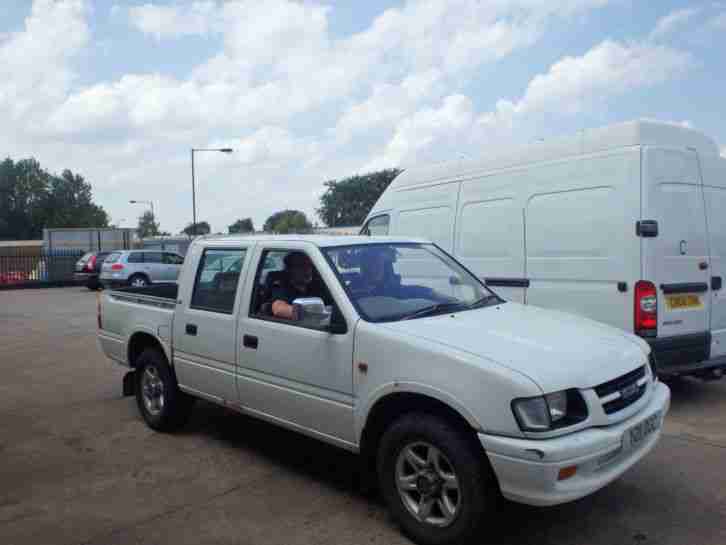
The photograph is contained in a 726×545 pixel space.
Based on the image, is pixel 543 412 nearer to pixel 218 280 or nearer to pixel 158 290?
pixel 218 280

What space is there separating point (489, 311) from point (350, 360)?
1.01 m

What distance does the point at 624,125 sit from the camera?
5.71 metres

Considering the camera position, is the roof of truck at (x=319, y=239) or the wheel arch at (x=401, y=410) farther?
the roof of truck at (x=319, y=239)

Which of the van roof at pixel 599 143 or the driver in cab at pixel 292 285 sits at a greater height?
the van roof at pixel 599 143

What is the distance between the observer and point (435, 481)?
325cm

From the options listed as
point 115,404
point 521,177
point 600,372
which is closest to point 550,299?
point 521,177

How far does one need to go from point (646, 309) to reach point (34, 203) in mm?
106669

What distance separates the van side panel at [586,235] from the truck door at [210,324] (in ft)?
10.5

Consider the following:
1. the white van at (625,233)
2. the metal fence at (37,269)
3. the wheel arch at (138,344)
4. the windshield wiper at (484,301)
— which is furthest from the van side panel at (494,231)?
the metal fence at (37,269)

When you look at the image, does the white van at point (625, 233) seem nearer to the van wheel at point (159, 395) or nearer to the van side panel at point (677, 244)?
the van side panel at point (677, 244)

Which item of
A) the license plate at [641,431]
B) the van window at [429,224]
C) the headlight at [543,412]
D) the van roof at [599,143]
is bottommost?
the license plate at [641,431]

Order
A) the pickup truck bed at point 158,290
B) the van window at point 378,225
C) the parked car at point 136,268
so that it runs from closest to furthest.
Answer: the pickup truck bed at point 158,290
the van window at point 378,225
the parked car at point 136,268

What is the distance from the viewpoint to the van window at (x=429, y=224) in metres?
7.62

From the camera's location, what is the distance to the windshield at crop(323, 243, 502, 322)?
12.7ft
